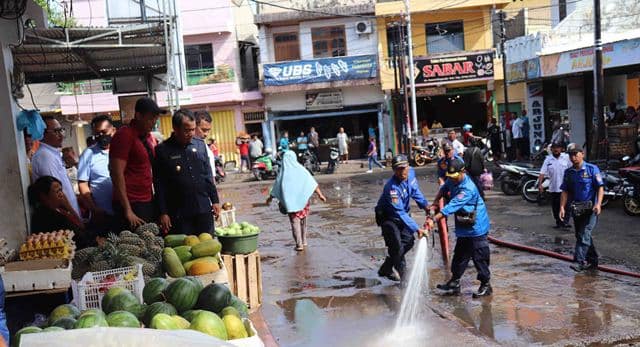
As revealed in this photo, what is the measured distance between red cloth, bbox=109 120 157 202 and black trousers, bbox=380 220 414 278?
291 cm

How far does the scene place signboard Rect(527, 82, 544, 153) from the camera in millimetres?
24203

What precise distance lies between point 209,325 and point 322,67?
26.6 m

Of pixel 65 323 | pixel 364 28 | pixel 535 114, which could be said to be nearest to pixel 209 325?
pixel 65 323

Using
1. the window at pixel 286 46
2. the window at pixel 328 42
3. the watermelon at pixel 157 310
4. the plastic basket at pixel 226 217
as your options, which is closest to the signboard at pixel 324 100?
the window at pixel 328 42

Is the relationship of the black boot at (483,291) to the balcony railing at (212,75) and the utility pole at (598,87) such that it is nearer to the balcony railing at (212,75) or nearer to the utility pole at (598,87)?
the utility pole at (598,87)

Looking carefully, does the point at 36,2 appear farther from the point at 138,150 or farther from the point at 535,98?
the point at 535,98

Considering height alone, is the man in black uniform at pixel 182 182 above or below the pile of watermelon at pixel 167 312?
above

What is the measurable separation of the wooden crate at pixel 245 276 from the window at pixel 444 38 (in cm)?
2566

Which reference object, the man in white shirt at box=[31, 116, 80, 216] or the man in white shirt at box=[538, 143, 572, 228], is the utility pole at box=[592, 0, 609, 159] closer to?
the man in white shirt at box=[538, 143, 572, 228]

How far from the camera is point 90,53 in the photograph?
32.8 ft

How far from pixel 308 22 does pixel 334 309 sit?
2476 cm

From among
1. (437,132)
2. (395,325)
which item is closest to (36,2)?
(395,325)

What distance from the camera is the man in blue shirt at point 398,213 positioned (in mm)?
7910

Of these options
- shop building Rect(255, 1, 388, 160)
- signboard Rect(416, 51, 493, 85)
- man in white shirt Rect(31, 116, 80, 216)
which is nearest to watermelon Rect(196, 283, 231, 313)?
man in white shirt Rect(31, 116, 80, 216)
